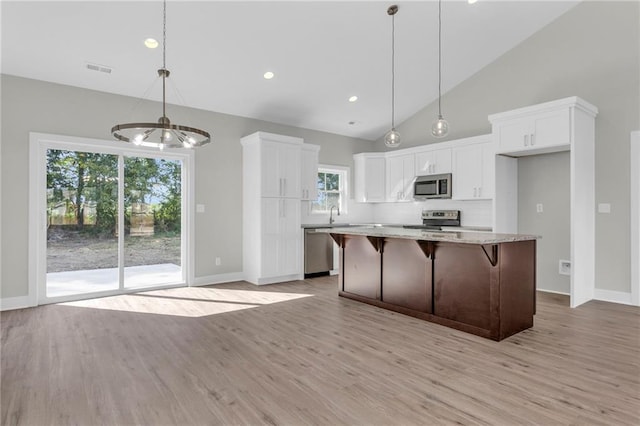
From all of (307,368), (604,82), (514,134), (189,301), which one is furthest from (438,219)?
(307,368)

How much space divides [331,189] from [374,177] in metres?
0.90

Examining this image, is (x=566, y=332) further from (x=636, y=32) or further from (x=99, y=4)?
(x=99, y=4)

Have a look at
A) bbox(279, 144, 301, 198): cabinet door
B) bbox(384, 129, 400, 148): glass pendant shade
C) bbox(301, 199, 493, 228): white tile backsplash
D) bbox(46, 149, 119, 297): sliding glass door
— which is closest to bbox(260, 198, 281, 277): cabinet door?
bbox(279, 144, 301, 198): cabinet door

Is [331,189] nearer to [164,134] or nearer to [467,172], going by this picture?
[467,172]

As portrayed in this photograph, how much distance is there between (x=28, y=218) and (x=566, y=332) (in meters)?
6.12

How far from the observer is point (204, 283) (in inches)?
229

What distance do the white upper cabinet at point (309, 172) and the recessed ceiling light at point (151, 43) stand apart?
9.48 feet

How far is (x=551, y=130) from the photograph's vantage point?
457cm

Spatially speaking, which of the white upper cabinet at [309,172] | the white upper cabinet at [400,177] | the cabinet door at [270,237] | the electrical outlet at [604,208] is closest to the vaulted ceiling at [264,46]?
Result: the white upper cabinet at [309,172]

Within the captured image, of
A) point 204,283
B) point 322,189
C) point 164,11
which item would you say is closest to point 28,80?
point 164,11

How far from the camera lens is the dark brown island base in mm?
3334

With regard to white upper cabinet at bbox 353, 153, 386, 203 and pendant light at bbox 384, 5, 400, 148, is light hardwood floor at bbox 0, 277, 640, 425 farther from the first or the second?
white upper cabinet at bbox 353, 153, 386, 203

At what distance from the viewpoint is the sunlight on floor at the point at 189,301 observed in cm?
437

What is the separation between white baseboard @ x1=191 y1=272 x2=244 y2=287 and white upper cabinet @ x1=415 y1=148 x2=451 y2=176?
3.71 m
